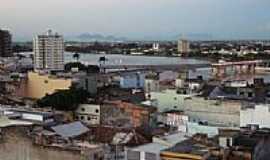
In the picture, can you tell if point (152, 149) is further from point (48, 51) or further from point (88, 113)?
point (48, 51)

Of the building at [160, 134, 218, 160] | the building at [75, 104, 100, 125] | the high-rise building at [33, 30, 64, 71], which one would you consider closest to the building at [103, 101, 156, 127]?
the building at [75, 104, 100, 125]

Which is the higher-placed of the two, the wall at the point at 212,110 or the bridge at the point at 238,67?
the wall at the point at 212,110

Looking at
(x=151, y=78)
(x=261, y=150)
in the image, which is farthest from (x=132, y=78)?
(x=261, y=150)

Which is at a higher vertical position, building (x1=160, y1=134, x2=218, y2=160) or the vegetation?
building (x1=160, y1=134, x2=218, y2=160)

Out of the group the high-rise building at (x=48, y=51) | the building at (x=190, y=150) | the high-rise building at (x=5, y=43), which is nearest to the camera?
the building at (x=190, y=150)

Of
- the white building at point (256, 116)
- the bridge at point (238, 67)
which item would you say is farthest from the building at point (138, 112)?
the bridge at point (238, 67)

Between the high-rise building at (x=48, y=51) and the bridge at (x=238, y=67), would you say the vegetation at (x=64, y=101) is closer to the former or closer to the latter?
the bridge at (x=238, y=67)

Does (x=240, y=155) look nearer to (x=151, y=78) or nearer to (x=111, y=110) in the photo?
(x=111, y=110)

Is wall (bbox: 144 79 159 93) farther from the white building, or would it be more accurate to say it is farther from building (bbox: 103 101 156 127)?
the white building
